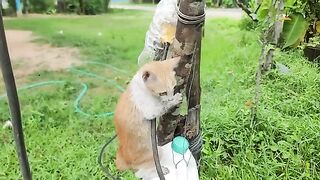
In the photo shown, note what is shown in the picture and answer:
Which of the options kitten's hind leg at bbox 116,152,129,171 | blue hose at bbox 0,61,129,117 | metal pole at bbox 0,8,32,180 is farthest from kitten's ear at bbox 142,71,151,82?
blue hose at bbox 0,61,129,117

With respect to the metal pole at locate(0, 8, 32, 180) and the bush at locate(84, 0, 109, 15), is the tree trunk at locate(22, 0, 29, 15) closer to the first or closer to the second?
the bush at locate(84, 0, 109, 15)

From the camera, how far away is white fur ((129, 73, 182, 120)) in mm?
815

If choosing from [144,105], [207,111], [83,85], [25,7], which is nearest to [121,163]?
[144,105]

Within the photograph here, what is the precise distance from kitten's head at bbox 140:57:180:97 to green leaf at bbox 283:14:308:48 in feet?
1.93

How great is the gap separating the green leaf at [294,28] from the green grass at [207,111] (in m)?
0.42

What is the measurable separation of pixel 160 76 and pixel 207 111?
104cm

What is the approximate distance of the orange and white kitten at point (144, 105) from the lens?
0.79 meters

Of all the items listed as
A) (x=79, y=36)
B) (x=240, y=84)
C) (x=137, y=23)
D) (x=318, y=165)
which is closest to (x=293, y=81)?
(x=240, y=84)

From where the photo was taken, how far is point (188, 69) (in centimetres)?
83

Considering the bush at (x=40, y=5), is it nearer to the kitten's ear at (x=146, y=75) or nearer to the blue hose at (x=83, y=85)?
the blue hose at (x=83, y=85)

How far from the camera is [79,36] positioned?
8.31 feet

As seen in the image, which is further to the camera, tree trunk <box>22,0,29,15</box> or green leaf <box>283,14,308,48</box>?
tree trunk <box>22,0,29,15</box>

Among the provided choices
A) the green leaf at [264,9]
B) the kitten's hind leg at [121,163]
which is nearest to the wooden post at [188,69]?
the kitten's hind leg at [121,163]

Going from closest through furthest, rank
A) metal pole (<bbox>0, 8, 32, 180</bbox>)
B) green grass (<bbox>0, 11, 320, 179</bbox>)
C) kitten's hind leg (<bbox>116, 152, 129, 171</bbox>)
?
metal pole (<bbox>0, 8, 32, 180</bbox>), kitten's hind leg (<bbox>116, 152, 129, 171</bbox>), green grass (<bbox>0, 11, 320, 179</bbox>)
